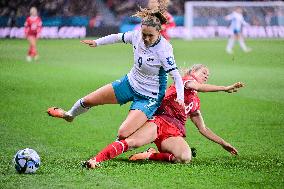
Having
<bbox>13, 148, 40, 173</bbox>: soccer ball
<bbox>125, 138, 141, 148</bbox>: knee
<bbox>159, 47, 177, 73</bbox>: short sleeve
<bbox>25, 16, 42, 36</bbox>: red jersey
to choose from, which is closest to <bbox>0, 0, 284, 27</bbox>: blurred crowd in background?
<bbox>25, 16, 42, 36</bbox>: red jersey

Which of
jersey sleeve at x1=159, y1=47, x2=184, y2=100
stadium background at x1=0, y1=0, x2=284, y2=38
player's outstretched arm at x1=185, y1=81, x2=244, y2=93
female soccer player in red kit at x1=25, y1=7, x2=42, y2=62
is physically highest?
jersey sleeve at x1=159, y1=47, x2=184, y2=100

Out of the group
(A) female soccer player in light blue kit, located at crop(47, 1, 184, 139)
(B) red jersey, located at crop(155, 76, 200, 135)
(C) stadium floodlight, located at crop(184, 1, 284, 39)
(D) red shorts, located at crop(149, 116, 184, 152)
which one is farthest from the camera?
(C) stadium floodlight, located at crop(184, 1, 284, 39)

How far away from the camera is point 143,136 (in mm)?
9672

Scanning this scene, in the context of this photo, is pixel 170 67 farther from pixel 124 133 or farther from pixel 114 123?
pixel 114 123

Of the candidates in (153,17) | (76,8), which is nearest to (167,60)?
(153,17)

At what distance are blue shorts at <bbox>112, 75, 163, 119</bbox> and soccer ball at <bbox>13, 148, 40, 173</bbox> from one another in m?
1.63

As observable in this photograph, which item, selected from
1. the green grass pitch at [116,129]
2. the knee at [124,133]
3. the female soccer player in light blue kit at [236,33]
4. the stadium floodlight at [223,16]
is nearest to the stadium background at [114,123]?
the green grass pitch at [116,129]

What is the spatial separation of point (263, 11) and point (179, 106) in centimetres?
2964

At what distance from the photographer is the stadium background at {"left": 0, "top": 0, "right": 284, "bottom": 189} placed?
8.63 m

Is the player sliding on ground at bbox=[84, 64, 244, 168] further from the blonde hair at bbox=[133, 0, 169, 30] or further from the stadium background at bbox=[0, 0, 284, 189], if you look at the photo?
the blonde hair at bbox=[133, 0, 169, 30]

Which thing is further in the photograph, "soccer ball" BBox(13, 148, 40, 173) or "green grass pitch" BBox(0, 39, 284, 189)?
"soccer ball" BBox(13, 148, 40, 173)

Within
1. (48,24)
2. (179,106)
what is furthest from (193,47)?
(179,106)

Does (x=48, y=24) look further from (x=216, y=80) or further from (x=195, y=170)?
(x=195, y=170)

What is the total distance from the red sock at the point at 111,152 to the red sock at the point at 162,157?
0.64 m
